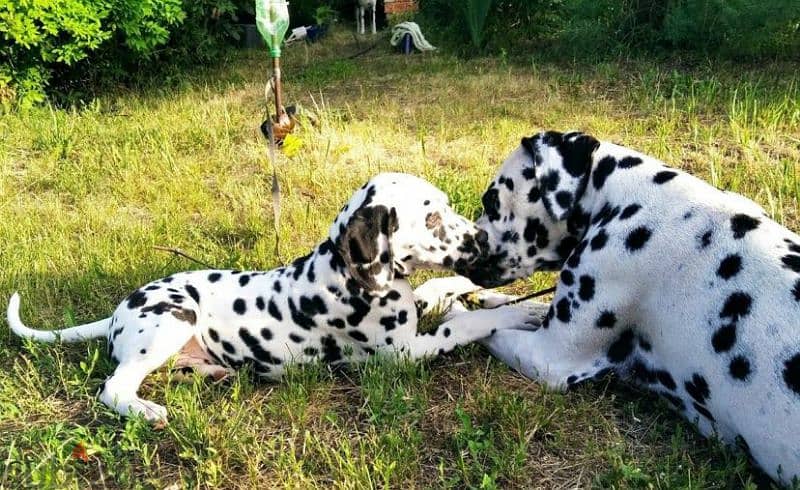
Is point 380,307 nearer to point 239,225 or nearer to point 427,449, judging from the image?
point 427,449

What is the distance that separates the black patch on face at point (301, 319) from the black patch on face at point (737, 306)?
89.7 inches

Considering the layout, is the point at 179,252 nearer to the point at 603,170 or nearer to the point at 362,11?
the point at 603,170

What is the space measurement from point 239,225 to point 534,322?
318cm

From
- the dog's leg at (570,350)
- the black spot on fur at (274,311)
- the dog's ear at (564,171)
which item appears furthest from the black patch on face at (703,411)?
the black spot on fur at (274,311)

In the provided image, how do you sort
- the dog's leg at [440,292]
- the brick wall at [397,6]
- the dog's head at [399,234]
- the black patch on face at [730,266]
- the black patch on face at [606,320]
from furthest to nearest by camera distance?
1. the brick wall at [397,6]
2. the dog's leg at [440,292]
3. the dog's head at [399,234]
4. the black patch on face at [606,320]
5. the black patch on face at [730,266]

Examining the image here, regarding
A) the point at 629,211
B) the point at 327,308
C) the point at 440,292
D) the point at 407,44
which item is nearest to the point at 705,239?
the point at 629,211

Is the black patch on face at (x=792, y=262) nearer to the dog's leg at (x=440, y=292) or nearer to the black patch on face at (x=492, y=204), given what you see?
the black patch on face at (x=492, y=204)

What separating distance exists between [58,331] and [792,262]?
170 inches

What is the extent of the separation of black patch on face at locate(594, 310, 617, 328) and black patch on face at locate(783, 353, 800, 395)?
95 cm

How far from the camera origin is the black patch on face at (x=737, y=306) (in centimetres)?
341

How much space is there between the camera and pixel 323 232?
630 cm

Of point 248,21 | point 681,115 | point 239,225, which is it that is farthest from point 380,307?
point 248,21

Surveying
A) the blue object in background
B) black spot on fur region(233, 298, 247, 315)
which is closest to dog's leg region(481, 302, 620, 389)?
black spot on fur region(233, 298, 247, 315)

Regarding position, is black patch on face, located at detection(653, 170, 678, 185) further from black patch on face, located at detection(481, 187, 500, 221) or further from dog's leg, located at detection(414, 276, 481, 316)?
dog's leg, located at detection(414, 276, 481, 316)
